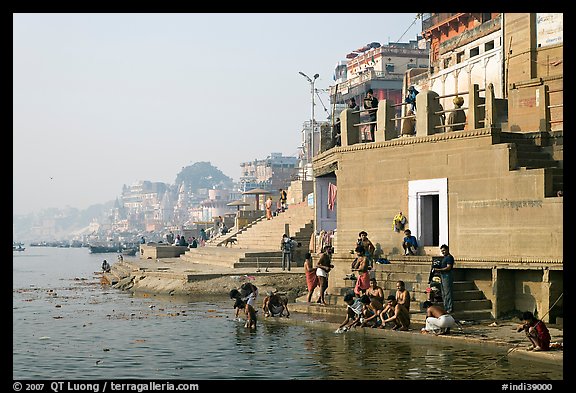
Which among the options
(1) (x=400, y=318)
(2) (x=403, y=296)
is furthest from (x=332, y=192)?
(1) (x=400, y=318)

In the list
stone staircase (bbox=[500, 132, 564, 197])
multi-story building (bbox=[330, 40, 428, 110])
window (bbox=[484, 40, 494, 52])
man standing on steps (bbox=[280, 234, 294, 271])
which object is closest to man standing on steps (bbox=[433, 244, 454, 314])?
stone staircase (bbox=[500, 132, 564, 197])

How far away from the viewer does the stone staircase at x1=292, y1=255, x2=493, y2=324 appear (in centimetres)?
1852

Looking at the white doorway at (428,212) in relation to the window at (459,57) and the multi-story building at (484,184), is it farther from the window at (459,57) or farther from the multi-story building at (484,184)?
the window at (459,57)

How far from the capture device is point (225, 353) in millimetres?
16672

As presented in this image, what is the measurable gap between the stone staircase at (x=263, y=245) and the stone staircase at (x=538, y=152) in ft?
48.2

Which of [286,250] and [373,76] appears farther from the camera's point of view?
[373,76]

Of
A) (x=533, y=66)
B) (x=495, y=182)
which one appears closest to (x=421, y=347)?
(x=495, y=182)

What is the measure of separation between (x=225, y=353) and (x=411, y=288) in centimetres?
502

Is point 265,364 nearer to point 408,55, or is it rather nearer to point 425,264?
point 425,264

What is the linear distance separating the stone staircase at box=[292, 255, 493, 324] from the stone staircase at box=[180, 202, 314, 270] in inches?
446

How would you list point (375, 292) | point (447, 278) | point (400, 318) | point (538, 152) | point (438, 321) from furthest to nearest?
point (538, 152), point (375, 292), point (447, 278), point (400, 318), point (438, 321)

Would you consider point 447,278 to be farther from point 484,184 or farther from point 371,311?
point 484,184

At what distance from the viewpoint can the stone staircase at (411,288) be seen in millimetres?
18516
